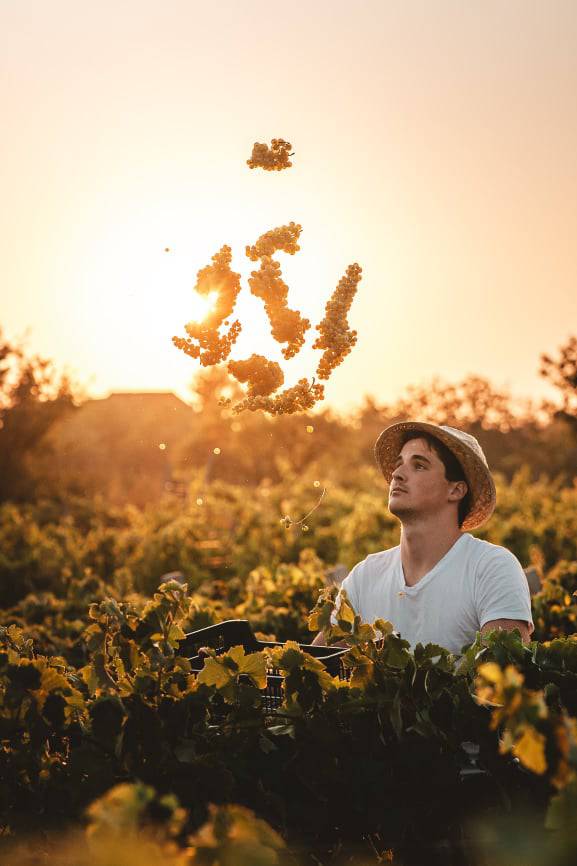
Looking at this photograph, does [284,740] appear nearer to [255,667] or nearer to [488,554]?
[255,667]

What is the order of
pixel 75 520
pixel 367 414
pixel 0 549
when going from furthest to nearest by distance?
pixel 367 414 → pixel 75 520 → pixel 0 549

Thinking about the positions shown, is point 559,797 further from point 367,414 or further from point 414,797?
point 367,414

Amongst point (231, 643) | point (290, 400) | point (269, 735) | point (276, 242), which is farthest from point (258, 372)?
point (231, 643)

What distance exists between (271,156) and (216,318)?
53 centimetres

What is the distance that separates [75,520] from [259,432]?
26264mm

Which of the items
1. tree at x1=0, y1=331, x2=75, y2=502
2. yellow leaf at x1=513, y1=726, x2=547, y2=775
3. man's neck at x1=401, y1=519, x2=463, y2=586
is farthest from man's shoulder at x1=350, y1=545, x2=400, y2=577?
tree at x1=0, y1=331, x2=75, y2=502

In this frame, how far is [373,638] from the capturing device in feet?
7.03

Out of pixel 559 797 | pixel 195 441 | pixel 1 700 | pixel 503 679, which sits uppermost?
pixel 195 441

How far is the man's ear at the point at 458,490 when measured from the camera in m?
3.89

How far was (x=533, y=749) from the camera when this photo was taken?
133 centimetres

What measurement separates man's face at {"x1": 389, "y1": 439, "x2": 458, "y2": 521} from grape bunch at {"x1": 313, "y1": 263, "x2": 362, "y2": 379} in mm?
1417

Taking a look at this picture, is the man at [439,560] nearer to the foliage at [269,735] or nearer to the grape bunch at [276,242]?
the foliage at [269,735]

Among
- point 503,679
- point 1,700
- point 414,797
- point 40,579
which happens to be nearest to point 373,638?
point 414,797

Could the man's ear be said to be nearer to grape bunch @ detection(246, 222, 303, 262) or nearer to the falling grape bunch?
the falling grape bunch
